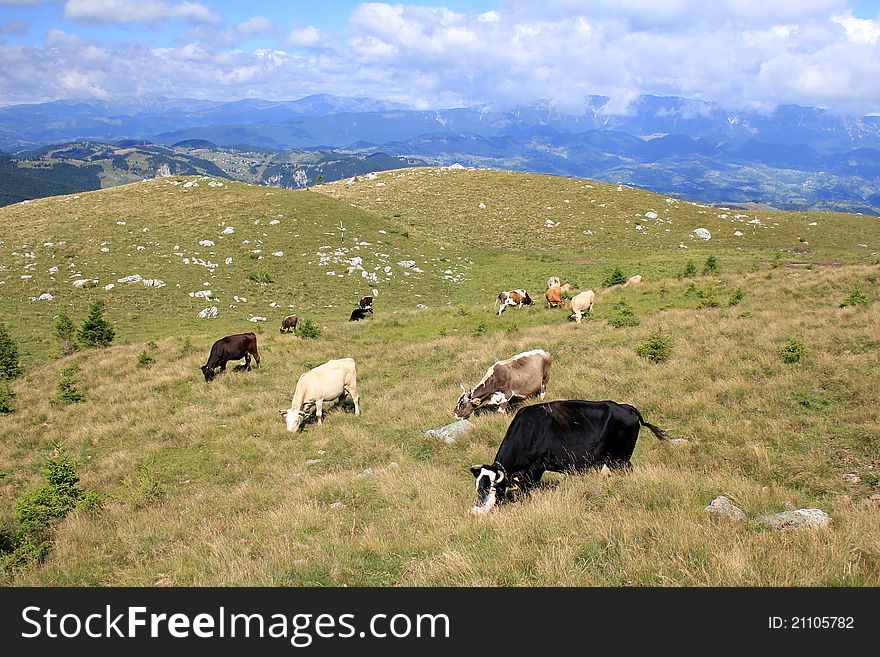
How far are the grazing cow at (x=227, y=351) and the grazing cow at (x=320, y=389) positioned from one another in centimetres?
620

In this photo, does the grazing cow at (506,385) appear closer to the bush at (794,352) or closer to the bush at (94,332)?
the bush at (794,352)

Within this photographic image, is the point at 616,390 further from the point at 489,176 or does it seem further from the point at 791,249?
the point at 489,176

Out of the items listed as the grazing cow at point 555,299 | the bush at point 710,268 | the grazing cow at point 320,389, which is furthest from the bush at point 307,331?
the bush at point 710,268

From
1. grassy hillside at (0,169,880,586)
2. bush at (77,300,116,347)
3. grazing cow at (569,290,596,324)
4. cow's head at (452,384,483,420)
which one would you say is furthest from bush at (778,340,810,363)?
bush at (77,300,116,347)

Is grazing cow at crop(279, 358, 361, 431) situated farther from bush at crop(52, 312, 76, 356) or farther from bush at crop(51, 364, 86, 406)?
bush at crop(52, 312, 76, 356)

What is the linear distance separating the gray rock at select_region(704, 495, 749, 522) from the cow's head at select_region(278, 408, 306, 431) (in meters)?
10.5

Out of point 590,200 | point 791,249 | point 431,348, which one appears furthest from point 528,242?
point 431,348

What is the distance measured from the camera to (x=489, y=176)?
237 ft

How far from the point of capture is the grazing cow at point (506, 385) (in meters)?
12.1

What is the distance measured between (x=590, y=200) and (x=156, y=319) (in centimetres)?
5286

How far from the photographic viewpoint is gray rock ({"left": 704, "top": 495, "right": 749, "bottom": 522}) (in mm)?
5664

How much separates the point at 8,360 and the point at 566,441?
26949mm

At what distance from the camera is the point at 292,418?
13.1 m

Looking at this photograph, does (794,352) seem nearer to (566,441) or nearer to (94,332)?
(566,441)
